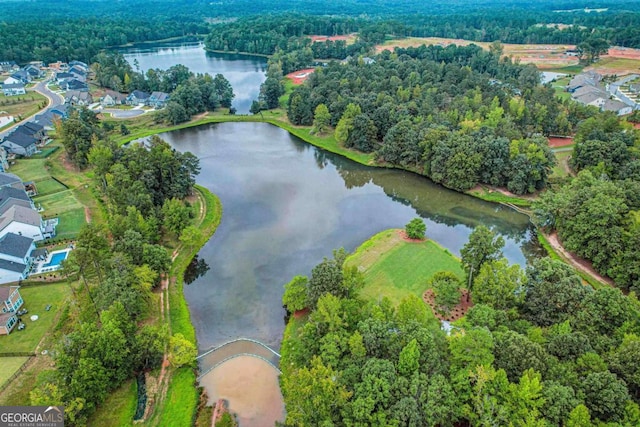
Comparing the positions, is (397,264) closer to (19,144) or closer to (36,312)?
(36,312)

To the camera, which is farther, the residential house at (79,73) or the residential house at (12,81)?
the residential house at (79,73)

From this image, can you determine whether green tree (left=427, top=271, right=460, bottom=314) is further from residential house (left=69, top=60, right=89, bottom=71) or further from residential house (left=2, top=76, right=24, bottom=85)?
residential house (left=69, top=60, right=89, bottom=71)

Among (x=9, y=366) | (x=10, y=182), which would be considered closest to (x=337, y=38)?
(x=10, y=182)

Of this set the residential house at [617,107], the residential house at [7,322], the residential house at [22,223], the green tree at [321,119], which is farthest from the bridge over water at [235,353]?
the residential house at [617,107]

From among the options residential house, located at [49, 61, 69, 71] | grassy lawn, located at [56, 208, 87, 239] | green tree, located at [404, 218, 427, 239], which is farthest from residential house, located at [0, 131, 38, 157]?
residential house, located at [49, 61, 69, 71]

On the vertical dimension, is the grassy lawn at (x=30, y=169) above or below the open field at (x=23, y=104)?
below

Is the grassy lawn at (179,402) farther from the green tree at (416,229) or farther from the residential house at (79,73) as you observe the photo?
the residential house at (79,73)
